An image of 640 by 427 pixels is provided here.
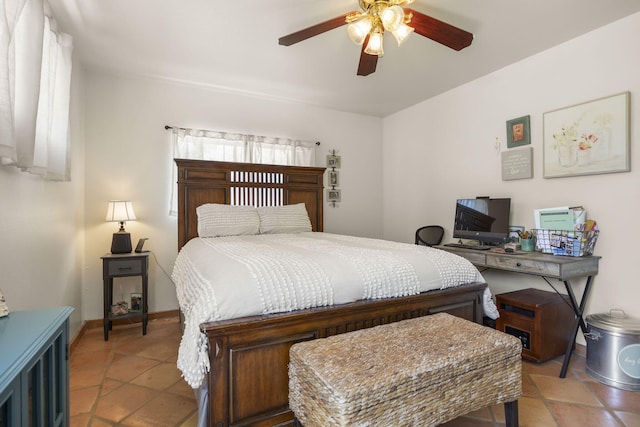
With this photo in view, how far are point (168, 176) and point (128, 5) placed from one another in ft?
5.48

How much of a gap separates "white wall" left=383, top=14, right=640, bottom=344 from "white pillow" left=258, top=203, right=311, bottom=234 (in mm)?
1586

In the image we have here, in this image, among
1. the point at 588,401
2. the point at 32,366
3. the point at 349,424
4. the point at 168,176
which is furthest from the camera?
the point at 168,176

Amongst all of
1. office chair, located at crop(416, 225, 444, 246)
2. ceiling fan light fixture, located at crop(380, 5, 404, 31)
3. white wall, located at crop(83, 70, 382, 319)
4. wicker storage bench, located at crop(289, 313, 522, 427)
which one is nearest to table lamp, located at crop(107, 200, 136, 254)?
white wall, located at crop(83, 70, 382, 319)

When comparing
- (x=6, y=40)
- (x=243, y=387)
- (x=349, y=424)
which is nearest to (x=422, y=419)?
(x=349, y=424)

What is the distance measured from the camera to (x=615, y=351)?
2107 mm

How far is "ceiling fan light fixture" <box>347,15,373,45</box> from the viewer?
1.95 meters

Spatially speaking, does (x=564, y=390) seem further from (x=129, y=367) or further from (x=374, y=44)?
(x=129, y=367)

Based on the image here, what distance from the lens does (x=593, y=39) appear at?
2.52m

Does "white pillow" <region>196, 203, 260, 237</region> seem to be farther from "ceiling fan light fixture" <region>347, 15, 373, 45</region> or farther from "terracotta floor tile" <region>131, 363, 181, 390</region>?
"ceiling fan light fixture" <region>347, 15, 373, 45</region>

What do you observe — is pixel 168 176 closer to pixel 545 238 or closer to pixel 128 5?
pixel 128 5

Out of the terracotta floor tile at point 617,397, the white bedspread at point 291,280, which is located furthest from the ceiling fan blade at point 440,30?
the terracotta floor tile at point 617,397

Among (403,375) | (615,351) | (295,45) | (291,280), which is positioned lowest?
(615,351)

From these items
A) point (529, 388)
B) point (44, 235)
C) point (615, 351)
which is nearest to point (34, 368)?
point (44, 235)

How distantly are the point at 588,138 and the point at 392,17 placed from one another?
1.92 meters
